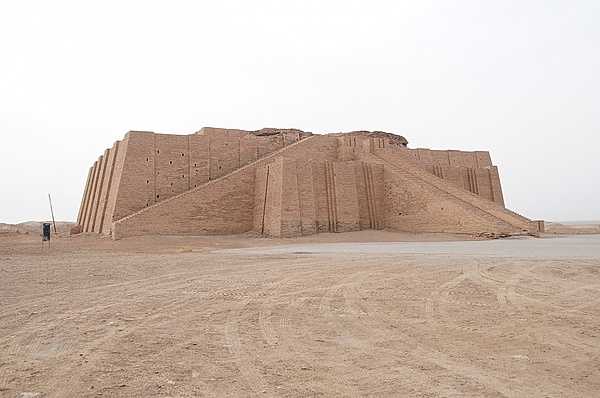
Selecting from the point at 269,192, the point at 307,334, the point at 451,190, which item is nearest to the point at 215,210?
the point at 269,192

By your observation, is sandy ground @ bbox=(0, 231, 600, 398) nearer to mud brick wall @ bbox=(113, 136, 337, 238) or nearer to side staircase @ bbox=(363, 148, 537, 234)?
mud brick wall @ bbox=(113, 136, 337, 238)

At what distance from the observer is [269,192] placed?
68.9ft

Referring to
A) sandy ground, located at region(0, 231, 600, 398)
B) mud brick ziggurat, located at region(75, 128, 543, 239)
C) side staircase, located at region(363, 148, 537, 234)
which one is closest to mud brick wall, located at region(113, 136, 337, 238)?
mud brick ziggurat, located at region(75, 128, 543, 239)

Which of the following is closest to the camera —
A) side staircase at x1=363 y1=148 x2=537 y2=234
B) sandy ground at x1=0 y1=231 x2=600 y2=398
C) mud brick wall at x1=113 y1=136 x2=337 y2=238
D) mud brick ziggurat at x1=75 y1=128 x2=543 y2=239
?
sandy ground at x1=0 y1=231 x2=600 y2=398

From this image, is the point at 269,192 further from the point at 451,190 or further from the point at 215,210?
the point at 451,190

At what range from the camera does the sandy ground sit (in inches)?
112

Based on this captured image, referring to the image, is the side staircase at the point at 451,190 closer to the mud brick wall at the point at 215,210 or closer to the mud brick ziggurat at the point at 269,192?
the mud brick ziggurat at the point at 269,192

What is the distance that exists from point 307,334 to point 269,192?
1709cm

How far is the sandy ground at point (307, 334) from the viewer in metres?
2.84

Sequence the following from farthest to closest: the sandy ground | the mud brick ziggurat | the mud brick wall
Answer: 1. the mud brick ziggurat
2. the mud brick wall
3. the sandy ground

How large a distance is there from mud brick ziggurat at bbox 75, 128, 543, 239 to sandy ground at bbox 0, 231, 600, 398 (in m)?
11.8

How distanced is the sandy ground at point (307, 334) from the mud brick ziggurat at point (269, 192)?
1178 cm

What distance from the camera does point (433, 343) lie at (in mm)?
3701

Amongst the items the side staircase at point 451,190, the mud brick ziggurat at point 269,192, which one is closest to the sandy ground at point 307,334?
the mud brick ziggurat at point 269,192
